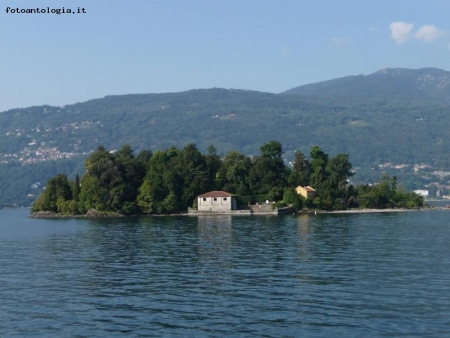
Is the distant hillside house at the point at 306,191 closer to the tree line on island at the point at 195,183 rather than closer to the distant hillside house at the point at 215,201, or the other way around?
the tree line on island at the point at 195,183

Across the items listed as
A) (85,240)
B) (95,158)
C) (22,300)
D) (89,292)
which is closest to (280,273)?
(89,292)

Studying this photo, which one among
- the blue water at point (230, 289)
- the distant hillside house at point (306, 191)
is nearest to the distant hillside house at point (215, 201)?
the distant hillside house at point (306, 191)

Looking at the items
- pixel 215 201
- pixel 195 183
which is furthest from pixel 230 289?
pixel 195 183

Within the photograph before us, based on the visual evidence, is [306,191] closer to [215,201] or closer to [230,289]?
[215,201]

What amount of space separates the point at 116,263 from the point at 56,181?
314 ft

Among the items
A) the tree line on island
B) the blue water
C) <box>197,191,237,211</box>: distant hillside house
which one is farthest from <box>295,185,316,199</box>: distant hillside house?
the blue water

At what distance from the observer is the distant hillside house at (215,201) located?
125m

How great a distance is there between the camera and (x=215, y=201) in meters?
125

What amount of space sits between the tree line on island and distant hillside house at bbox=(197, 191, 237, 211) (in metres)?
2.98

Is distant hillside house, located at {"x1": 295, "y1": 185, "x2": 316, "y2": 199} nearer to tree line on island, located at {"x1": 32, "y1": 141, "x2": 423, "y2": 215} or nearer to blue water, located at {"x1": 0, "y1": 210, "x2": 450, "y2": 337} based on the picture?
tree line on island, located at {"x1": 32, "y1": 141, "x2": 423, "y2": 215}

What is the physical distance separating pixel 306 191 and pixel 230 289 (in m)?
94.9

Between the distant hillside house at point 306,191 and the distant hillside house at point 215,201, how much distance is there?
1370 cm

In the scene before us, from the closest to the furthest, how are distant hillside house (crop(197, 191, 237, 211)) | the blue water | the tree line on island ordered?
the blue water
distant hillside house (crop(197, 191, 237, 211))
the tree line on island

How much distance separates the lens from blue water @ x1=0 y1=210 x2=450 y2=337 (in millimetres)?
26406
